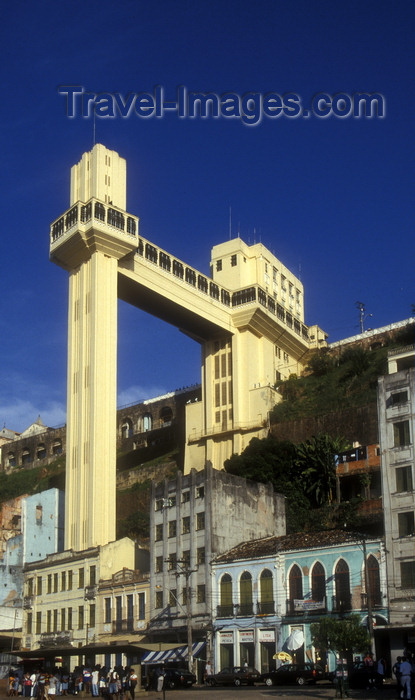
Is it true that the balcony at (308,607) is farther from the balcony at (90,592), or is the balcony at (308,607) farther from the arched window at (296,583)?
the balcony at (90,592)

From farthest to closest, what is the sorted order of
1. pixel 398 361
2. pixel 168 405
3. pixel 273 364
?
pixel 168 405 → pixel 273 364 → pixel 398 361

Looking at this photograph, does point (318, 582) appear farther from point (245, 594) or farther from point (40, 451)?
point (40, 451)

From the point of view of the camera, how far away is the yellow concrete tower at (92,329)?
76500 millimetres

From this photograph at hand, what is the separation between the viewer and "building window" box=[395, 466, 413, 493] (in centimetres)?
5456

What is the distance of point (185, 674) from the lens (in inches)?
1944

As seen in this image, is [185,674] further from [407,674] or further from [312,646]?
[407,674]

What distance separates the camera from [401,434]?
56.1 m

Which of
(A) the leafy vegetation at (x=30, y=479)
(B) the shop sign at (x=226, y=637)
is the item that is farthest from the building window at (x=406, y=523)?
(A) the leafy vegetation at (x=30, y=479)

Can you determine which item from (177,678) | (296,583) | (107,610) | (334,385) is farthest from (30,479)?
(177,678)

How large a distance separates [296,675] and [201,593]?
636 inches

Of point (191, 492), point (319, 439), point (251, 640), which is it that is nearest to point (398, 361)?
point (319, 439)

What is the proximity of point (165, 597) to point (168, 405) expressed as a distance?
175 feet

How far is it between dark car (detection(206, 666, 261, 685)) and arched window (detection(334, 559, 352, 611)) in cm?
656

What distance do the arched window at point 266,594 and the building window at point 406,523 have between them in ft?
29.2
